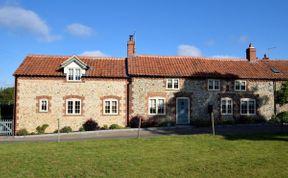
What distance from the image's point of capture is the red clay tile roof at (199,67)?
31297 mm

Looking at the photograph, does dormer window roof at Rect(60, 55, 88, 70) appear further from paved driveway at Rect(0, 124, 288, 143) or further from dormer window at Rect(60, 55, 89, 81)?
paved driveway at Rect(0, 124, 288, 143)

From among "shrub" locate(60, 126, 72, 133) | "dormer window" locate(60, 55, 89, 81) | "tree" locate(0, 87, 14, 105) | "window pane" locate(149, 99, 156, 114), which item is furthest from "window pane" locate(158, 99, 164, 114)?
"tree" locate(0, 87, 14, 105)

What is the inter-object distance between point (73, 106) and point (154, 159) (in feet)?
57.2

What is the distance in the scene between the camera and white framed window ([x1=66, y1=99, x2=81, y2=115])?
29266 mm

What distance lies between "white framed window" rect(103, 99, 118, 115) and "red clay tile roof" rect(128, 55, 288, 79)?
3388 millimetres

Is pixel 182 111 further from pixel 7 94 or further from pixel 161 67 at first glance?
pixel 7 94

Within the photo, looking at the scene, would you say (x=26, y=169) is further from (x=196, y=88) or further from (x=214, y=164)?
(x=196, y=88)

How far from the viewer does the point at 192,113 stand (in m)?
31.1

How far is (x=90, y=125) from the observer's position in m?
29.1

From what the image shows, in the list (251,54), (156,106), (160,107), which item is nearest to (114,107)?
(156,106)

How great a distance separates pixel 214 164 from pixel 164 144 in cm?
504

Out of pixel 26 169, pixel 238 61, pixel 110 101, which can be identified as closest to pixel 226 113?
pixel 238 61

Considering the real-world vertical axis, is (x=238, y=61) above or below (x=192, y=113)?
above

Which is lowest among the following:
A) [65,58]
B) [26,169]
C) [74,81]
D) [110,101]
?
[26,169]
